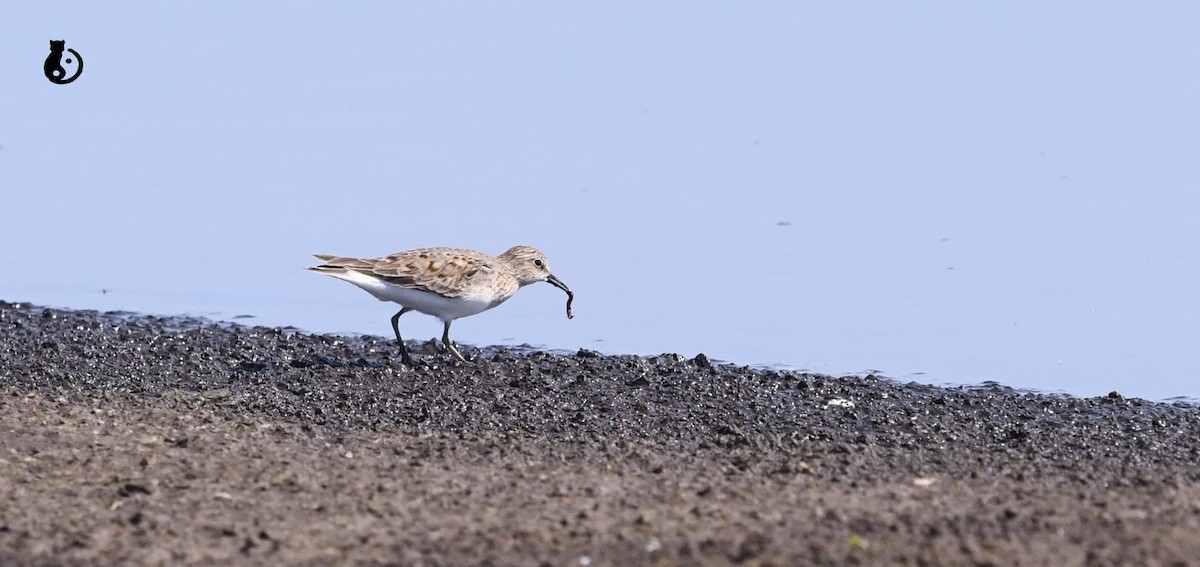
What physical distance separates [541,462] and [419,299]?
3929mm

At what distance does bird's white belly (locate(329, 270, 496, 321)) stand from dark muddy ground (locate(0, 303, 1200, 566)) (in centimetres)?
38

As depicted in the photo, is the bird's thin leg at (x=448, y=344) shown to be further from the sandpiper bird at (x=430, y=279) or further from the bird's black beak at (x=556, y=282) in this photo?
the bird's black beak at (x=556, y=282)

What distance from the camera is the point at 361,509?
25.8 ft

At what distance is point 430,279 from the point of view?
1289 centimetres

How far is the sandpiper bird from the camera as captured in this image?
502 inches

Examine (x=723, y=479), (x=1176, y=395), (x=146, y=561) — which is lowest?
(x=146, y=561)

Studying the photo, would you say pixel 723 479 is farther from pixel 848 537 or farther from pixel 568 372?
pixel 568 372

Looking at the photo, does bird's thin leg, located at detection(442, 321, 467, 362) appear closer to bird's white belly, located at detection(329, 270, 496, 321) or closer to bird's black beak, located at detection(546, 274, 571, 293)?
bird's white belly, located at detection(329, 270, 496, 321)

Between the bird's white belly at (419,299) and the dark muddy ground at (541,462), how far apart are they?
38 cm

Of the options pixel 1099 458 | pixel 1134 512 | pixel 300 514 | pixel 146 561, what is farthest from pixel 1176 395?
pixel 146 561

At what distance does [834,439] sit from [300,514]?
3.29 meters

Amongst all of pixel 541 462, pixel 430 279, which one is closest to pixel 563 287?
pixel 430 279

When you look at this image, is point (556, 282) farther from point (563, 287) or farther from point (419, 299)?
point (419, 299)

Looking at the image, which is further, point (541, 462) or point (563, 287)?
point (563, 287)
